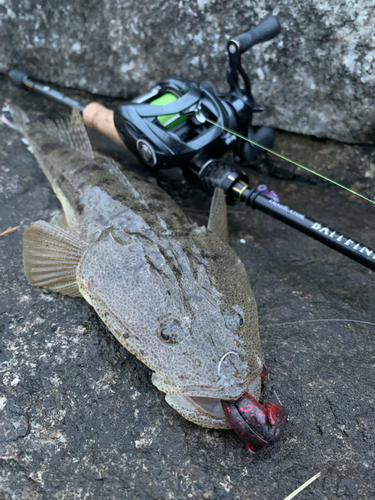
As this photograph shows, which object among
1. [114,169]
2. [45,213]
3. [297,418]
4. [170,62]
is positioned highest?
[170,62]

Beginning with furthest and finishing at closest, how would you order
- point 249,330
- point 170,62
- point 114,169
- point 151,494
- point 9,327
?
point 170,62 → point 114,169 → point 9,327 → point 249,330 → point 151,494

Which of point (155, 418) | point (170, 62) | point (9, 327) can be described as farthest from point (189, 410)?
point (170, 62)

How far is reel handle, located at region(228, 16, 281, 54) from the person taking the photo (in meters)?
3.44

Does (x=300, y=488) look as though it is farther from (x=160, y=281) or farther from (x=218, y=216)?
(x=218, y=216)

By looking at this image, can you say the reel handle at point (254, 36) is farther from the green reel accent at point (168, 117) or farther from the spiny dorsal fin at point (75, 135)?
the spiny dorsal fin at point (75, 135)

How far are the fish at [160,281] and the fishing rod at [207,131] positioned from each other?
283 millimetres

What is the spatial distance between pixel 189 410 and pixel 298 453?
69 cm

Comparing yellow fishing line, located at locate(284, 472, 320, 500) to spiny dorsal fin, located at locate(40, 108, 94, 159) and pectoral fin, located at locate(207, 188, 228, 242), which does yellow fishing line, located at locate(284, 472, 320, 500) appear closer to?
pectoral fin, located at locate(207, 188, 228, 242)

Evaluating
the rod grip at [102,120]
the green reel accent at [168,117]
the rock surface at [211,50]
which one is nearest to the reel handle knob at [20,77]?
the rock surface at [211,50]

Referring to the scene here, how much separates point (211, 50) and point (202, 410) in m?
3.80

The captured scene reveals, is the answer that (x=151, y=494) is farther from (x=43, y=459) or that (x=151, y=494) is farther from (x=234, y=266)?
(x=234, y=266)

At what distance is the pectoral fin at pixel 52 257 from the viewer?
10.6ft

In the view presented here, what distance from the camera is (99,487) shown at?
232cm

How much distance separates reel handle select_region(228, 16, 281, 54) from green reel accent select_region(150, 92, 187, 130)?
26.4 inches
